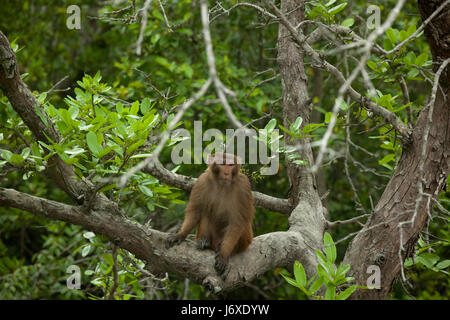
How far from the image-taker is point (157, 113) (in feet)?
13.8

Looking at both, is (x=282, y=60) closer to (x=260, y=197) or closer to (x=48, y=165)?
(x=260, y=197)

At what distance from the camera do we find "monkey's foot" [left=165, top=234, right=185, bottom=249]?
3.80m

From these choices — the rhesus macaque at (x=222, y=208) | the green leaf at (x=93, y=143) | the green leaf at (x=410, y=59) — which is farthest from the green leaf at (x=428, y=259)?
the green leaf at (x=93, y=143)

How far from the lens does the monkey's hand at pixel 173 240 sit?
380cm

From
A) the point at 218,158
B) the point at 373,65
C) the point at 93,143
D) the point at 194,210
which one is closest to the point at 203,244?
the point at 194,210

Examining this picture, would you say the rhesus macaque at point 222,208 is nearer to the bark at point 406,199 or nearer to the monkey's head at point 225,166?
the monkey's head at point 225,166

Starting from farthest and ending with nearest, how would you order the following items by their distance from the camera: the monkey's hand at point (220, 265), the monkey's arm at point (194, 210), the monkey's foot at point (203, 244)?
the monkey's arm at point (194, 210) < the monkey's foot at point (203, 244) < the monkey's hand at point (220, 265)

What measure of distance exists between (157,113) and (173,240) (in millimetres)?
1084

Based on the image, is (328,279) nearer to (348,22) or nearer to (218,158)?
(218,158)

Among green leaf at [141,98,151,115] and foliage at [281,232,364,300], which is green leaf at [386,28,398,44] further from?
green leaf at [141,98,151,115]

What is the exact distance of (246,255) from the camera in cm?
411

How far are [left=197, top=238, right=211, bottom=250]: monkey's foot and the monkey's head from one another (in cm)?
53
